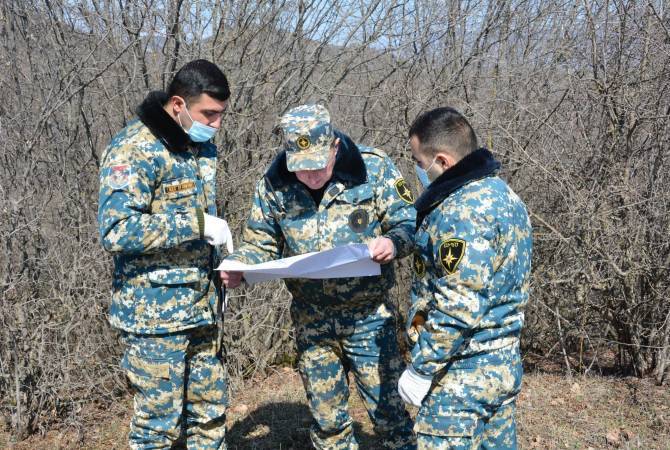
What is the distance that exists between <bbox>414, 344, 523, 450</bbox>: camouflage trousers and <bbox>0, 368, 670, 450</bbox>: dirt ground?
6.30 ft

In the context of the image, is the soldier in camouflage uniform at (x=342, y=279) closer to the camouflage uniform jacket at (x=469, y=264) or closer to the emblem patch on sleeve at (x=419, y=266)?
the emblem patch on sleeve at (x=419, y=266)

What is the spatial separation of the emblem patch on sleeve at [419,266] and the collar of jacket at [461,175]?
25 centimetres

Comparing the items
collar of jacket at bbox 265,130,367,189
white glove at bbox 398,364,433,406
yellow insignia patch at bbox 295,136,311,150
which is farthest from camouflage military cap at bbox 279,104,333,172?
white glove at bbox 398,364,433,406

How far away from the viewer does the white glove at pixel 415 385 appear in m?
2.73

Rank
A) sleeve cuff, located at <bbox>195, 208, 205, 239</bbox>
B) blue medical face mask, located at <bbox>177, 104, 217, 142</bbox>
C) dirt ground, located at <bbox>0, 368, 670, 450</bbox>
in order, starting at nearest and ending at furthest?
1. sleeve cuff, located at <bbox>195, 208, 205, 239</bbox>
2. blue medical face mask, located at <bbox>177, 104, 217, 142</bbox>
3. dirt ground, located at <bbox>0, 368, 670, 450</bbox>

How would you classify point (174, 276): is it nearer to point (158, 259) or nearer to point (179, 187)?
point (158, 259)

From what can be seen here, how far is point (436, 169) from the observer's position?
9.35ft

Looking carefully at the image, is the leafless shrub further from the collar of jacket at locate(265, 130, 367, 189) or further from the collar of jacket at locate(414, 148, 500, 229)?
the collar of jacket at locate(414, 148, 500, 229)

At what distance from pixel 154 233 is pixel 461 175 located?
139 cm

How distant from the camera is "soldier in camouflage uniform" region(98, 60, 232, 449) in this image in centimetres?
318

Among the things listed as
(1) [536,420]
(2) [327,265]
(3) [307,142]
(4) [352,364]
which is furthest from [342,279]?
(1) [536,420]

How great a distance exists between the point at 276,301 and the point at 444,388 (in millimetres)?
3255

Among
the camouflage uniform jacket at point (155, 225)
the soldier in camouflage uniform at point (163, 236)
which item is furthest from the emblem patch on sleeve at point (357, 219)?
the camouflage uniform jacket at point (155, 225)

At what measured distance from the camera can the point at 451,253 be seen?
261cm
